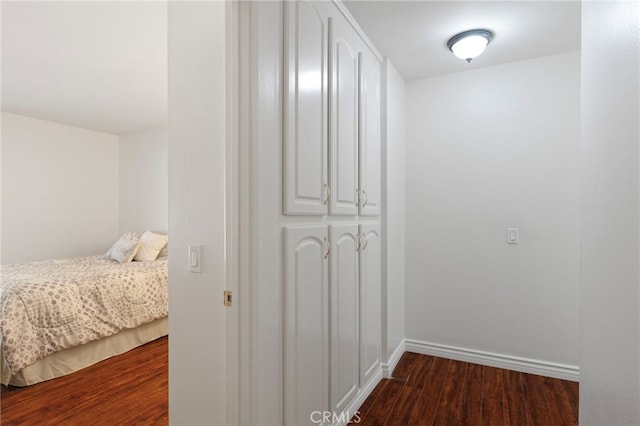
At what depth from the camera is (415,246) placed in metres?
2.93

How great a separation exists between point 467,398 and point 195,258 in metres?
1.90

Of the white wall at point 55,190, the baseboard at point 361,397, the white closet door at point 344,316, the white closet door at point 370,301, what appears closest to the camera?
the white closet door at point 344,316

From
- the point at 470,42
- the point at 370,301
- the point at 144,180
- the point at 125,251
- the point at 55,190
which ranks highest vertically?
the point at 470,42

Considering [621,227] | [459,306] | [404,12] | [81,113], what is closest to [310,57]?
[404,12]

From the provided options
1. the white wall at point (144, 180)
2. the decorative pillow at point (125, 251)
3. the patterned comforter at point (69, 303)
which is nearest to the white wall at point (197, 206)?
the patterned comforter at point (69, 303)

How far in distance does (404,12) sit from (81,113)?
3982 millimetres

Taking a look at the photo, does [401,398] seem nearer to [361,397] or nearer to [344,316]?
[361,397]

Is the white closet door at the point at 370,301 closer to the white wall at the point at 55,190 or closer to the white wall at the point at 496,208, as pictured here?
the white wall at the point at 496,208

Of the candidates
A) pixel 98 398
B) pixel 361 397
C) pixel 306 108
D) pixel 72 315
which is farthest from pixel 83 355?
pixel 306 108

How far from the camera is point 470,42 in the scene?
2.16m

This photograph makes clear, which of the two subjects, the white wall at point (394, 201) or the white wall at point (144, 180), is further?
the white wall at point (144, 180)

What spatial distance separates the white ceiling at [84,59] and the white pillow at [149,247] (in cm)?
149

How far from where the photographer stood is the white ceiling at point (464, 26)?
190 centimetres

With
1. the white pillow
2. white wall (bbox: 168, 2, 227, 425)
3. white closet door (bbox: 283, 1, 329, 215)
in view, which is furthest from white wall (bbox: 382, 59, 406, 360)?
the white pillow
